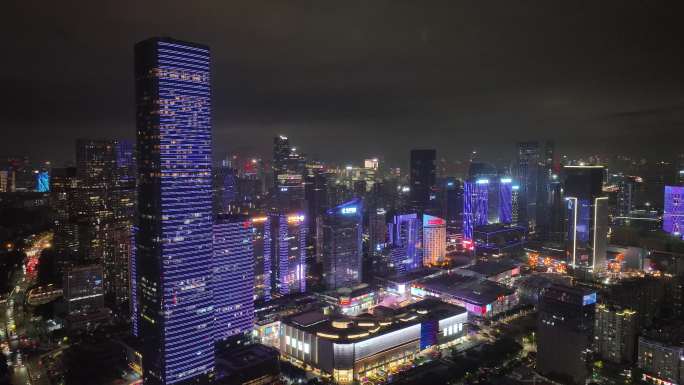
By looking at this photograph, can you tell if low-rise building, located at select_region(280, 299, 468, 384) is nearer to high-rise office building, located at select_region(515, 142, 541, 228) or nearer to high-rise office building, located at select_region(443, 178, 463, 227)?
Result: high-rise office building, located at select_region(443, 178, 463, 227)

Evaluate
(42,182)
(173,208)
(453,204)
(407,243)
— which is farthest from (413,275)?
(42,182)

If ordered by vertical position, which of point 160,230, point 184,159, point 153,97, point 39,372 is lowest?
point 39,372

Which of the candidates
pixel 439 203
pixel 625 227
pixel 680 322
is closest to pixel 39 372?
pixel 680 322

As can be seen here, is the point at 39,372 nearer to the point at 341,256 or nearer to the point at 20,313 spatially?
the point at 20,313

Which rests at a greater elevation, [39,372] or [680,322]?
[680,322]

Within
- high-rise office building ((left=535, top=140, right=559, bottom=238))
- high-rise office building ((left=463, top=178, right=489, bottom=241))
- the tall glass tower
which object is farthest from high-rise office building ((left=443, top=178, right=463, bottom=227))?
the tall glass tower

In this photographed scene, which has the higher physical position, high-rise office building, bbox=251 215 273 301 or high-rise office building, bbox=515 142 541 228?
high-rise office building, bbox=515 142 541 228

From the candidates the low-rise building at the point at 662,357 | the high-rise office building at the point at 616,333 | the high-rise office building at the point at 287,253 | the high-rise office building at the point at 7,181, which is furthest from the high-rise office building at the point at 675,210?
the high-rise office building at the point at 7,181
